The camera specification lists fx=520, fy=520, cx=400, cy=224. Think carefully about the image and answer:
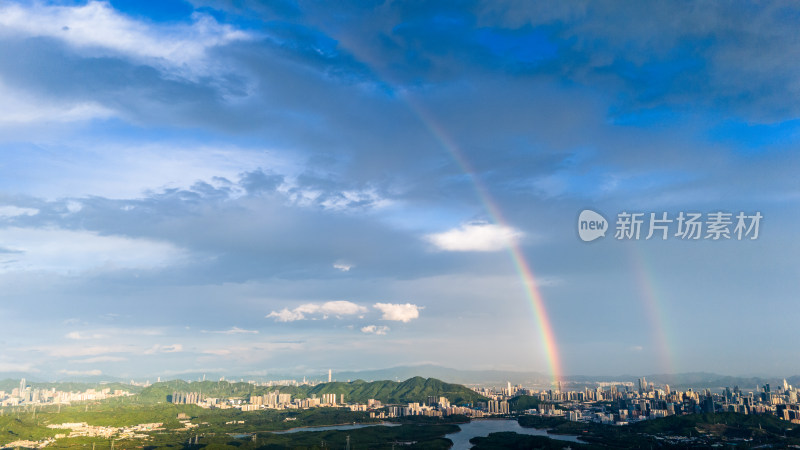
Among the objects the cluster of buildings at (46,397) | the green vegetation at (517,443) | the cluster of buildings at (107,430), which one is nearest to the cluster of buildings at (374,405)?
the cluster of buildings at (46,397)

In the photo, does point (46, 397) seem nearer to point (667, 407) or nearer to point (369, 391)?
point (369, 391)

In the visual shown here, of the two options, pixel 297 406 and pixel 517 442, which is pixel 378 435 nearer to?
pixel 517 442

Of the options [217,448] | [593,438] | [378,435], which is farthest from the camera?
[378,435]

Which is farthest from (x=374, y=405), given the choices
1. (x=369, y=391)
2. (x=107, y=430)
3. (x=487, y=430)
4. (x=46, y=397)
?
(x=46, y=397)

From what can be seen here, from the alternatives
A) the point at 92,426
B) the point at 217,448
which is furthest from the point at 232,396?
the point at 217,448

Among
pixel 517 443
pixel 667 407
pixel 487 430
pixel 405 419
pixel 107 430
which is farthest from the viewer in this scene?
pixel 405 419

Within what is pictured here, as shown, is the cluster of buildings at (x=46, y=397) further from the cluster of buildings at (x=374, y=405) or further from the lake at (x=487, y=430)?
the lake at (x=487, y=430)

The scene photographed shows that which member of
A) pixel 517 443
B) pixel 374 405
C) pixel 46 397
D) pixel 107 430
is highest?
pixel 517 443

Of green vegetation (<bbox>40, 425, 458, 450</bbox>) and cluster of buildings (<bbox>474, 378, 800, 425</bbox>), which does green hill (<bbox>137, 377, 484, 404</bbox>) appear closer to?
cluster of buildings (<bbox>474, 378, 800, 425</bbox>)
